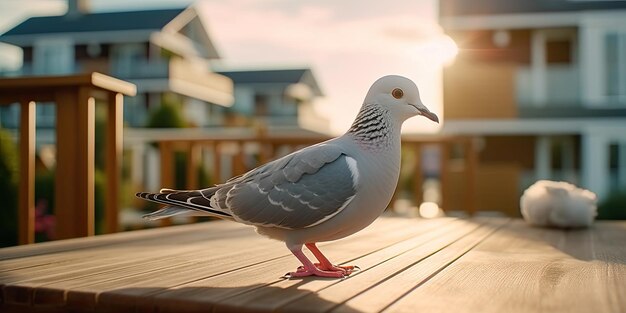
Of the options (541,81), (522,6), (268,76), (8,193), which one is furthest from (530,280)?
(268,76)

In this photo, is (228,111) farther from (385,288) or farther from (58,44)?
(385,288)

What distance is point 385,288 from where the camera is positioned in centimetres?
152

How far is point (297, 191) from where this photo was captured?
1.67m

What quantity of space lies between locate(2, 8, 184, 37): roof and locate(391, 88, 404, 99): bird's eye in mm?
23479

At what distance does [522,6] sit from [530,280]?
1289 cm

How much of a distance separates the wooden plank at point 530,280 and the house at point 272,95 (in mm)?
30041

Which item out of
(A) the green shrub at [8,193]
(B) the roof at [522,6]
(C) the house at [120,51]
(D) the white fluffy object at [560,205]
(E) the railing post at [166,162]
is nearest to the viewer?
(D) the white fluffy object at [560,205]

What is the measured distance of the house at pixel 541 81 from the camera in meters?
13.1

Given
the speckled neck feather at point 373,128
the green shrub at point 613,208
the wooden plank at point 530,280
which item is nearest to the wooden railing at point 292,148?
the wooden plank at point 530,280

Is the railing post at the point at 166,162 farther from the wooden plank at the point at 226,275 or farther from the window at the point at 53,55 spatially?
the window at the point at 53,55

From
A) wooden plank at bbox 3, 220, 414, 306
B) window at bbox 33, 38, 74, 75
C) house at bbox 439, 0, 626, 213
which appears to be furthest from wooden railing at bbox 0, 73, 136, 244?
window at bbox 33, 38, 74, 75

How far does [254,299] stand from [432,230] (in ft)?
6.31

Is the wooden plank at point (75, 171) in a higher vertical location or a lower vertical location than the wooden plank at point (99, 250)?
higher

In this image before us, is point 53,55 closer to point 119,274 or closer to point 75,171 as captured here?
point 75,171
